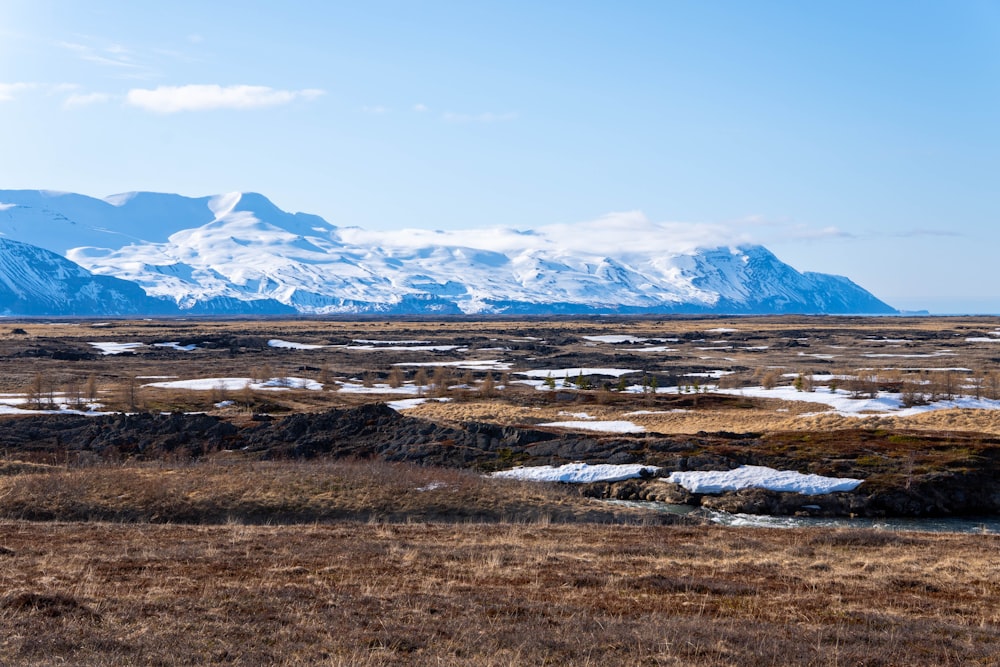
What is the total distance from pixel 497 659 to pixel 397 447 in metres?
42.8

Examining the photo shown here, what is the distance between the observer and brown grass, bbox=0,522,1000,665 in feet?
41.8

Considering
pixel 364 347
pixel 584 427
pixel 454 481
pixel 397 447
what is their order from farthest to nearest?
pixel 364 347 → pixel 584 427 → pixel 397 447 → pixel 454 481

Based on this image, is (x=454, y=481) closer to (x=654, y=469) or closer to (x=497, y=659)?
(x=654, y=469)

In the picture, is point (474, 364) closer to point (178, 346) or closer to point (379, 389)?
point (379, 389)

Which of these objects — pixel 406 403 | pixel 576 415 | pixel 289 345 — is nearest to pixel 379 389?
pixel 406 403

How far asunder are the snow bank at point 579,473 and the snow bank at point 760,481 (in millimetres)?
2293

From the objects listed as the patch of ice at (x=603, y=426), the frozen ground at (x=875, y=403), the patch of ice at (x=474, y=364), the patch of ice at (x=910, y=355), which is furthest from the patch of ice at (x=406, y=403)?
the patch of ice at (x=910, y=355)

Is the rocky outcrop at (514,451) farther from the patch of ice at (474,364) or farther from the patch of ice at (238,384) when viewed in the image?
the patch of ice at (474,364)

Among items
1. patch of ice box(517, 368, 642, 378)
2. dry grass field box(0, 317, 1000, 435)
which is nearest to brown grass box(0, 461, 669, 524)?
dry grass field box(0, 317, 1000, 435)

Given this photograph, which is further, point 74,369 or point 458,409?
point 74,369

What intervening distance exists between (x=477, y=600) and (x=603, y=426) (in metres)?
48.9

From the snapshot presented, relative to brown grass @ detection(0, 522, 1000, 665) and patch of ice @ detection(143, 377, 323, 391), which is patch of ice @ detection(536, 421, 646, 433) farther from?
brown grass @ detection(0, 522, 1000, 665)

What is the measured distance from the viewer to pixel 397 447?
54469mm

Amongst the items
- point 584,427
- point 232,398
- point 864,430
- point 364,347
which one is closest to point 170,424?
point 232,398
